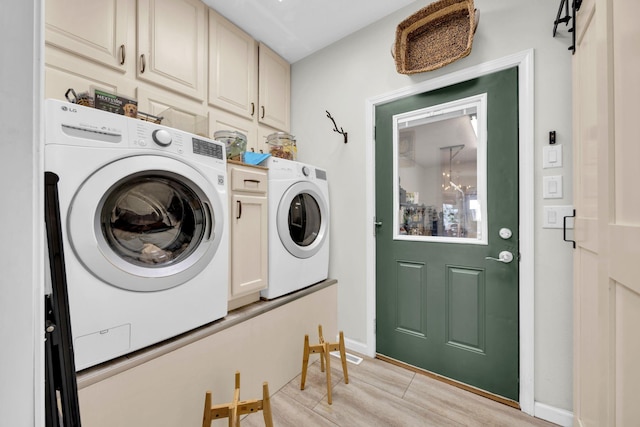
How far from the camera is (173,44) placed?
158cm

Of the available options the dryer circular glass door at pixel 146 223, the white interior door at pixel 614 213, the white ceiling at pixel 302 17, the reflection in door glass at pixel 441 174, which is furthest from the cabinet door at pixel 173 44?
the white interior door at pixel 614 213

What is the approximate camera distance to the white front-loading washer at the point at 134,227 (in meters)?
0.83

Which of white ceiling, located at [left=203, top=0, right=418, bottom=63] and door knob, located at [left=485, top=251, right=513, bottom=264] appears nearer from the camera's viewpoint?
door knob, located at [left=485, top=251, right=513, bottom=264]

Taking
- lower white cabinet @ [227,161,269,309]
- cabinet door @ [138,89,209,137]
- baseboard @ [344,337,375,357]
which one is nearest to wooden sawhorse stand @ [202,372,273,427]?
lower white cabinet @ [227,161,269,309]

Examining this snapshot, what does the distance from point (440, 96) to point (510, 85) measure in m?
0.36

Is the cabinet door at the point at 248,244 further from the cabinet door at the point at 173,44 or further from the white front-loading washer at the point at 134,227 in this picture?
the cabinet door at the point at 173,44

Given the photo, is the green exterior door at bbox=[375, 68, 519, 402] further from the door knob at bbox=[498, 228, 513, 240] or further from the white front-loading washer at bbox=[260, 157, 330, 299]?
the white front-loading washer at bbox=[260, 157, 330, 299]

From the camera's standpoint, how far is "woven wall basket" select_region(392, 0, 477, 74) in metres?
1.49

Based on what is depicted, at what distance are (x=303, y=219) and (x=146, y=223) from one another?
101cm

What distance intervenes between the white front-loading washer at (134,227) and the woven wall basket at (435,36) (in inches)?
52.4

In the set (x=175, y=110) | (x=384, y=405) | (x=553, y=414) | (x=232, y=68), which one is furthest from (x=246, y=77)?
(x=553, y=414)

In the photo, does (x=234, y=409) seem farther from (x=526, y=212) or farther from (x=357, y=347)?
(x=526, y=212)

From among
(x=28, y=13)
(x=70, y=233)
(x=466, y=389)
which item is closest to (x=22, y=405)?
(x=28, y=13)

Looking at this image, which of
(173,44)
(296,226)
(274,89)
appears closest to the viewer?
(173,44)
